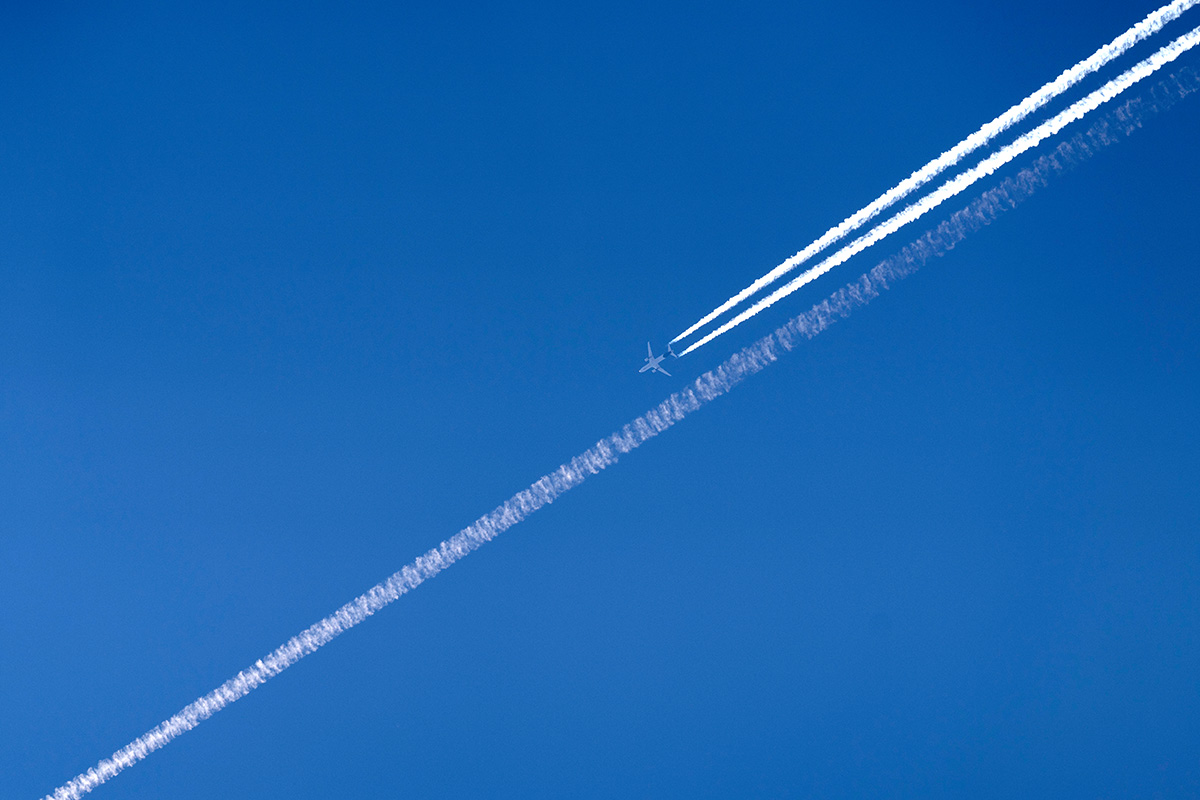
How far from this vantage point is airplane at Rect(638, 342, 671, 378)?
585 cm

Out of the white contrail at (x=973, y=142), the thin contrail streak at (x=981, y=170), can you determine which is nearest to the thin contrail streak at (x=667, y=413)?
the thin contrail streak at (x=981, y=170)

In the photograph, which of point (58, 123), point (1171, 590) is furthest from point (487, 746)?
point (58, 123)

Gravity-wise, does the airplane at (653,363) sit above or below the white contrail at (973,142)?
below

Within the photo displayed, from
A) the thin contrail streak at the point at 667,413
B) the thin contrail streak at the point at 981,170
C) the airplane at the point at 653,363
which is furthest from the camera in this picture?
the airplane at the point at 653,363

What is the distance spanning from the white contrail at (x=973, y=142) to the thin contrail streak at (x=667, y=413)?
1.38 ft

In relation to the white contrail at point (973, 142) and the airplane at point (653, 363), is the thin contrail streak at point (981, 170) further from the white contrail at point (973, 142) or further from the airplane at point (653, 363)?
the airplane at point (653, 363)

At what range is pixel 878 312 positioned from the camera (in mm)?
5844

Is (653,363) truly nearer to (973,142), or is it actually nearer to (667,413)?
(667,413)

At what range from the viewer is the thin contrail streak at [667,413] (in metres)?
5.62

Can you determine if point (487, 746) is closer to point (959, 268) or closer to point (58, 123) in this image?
point (959, 268)

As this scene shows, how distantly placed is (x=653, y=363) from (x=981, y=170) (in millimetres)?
3256

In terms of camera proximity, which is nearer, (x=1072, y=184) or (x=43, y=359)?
(x=1072, y=184)

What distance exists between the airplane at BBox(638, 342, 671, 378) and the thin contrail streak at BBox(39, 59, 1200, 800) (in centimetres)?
26

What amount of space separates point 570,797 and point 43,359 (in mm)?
6548
